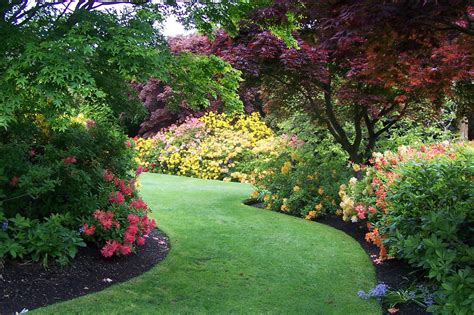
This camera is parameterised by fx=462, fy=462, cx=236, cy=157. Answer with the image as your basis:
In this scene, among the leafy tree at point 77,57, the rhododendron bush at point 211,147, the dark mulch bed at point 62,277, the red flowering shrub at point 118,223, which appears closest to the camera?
the leafy tree at point 77,57

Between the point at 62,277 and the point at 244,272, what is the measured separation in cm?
160

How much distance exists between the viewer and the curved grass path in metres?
3.47

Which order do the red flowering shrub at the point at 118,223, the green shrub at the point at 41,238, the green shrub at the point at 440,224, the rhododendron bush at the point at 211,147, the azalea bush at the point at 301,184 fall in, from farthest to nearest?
the rhododendron bush at the point at 211,147, the azalea bush at the point at 301,184, the red flowering shrub at the point at 118,223, the green shrub at the point at 41,238, the green shrub at the point at 440,224

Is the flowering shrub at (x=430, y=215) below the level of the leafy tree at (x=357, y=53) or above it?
below

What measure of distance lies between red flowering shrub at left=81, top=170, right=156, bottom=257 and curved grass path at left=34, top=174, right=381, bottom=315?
0.37m

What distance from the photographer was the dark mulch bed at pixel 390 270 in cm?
355

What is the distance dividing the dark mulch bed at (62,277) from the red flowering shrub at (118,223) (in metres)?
0.12

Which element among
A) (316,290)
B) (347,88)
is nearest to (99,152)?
(316,290)

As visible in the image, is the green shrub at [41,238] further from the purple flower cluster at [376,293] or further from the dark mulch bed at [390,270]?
the dark mulch bed at [390,270]

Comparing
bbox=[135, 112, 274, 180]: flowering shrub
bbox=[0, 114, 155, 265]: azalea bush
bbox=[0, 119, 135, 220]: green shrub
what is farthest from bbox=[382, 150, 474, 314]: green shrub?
bbox=[135, 112, 274, 180]: flowering shrub

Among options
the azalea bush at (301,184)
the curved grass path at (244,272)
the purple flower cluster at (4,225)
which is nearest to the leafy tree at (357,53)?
the azalea bush at (301,184)

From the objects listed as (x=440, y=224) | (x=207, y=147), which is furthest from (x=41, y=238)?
(x=207, y=147)

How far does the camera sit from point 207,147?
13445 mm

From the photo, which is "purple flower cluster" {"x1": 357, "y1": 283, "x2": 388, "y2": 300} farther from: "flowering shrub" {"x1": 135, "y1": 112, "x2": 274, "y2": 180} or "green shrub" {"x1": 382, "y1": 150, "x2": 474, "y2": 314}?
"flowering shrub" {"x1": 135, "y1": 112, "x2": 274, "y2": 180}
